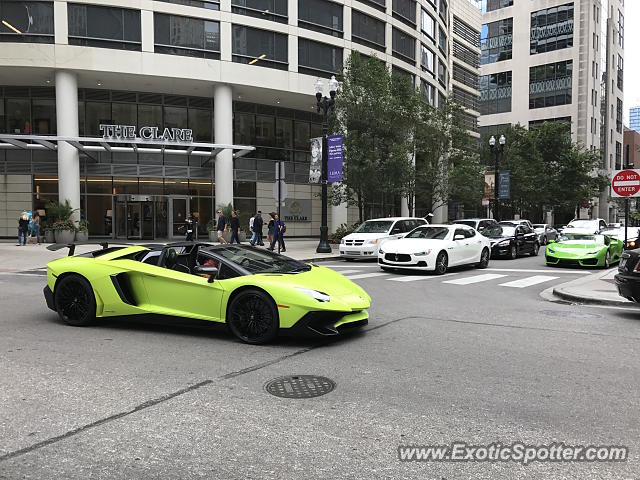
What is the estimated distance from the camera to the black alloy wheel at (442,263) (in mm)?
14891

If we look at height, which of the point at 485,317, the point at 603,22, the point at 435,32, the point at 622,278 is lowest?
the point at 485,317

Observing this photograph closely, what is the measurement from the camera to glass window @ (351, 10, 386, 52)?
35312 millimetres

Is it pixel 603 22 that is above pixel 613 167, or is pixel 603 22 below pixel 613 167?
above

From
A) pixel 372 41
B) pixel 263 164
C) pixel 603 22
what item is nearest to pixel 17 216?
pixel 263 164

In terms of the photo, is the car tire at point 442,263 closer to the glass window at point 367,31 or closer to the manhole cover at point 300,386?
the manhole cover at point 300,386

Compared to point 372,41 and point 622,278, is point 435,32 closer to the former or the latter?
point 372,41

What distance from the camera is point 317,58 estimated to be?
33344 mm

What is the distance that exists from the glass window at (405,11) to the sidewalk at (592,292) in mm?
31307

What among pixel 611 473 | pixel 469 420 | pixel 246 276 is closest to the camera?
pixel 611 473

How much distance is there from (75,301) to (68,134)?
79.5 ft

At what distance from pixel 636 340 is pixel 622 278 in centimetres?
200

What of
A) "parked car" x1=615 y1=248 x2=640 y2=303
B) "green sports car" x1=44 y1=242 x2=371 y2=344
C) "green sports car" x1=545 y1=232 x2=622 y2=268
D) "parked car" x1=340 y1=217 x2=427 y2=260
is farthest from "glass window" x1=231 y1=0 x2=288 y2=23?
"parked car" x1=615 y1=248 x2=640 y2=303

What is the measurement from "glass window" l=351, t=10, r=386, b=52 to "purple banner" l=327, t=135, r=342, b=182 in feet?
54.8

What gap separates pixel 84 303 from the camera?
7.38 meters
